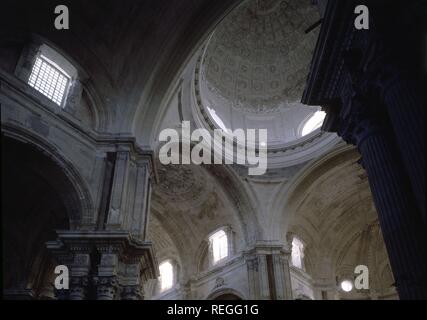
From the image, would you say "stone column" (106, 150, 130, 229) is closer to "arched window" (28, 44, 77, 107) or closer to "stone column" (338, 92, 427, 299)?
"arched window" (28, 44, 77, 107)

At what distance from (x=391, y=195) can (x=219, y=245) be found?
14470mm

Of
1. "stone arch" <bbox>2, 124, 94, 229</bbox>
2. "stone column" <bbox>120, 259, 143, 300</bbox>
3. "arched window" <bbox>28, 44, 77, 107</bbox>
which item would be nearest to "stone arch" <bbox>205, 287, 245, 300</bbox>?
"stone column" <bbox>120, 259, 143, 300</bbox>

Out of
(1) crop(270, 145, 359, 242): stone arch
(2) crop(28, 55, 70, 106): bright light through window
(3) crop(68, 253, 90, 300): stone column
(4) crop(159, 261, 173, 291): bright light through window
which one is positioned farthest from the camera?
(4) crop(159, 261, 173, 291): bright light through window

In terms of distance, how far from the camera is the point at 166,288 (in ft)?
66.9

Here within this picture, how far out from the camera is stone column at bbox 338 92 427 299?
4496 millimetres

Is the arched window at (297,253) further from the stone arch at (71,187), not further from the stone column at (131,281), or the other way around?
the stone arch at (71,187)

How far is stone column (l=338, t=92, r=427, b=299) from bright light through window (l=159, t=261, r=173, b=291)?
1598 centimetres

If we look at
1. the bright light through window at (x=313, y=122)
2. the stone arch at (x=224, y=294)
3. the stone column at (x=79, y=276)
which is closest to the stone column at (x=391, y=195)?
the stone column at (x=79, y=276)

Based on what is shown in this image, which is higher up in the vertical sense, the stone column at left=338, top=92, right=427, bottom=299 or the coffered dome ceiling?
the coffered dome ceiling

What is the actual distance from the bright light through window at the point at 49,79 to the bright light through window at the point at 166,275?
40.8 feet

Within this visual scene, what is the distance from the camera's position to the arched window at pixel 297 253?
19.4 meters

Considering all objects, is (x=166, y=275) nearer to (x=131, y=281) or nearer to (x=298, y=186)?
(x=298, y=186)

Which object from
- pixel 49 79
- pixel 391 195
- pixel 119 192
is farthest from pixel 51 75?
pixel 391 195

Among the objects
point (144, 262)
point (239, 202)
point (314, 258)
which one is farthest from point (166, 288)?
point (144, 262)
